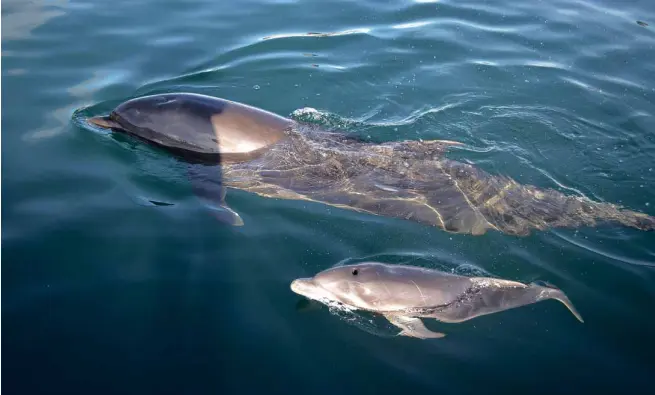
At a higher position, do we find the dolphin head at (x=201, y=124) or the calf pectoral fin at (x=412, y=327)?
the dolphin head at (x=201, y=124)

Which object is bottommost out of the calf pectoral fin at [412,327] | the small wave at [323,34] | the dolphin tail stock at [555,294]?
the calf pectoral fin at [412,327]

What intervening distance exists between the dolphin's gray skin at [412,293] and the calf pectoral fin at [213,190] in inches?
54.3

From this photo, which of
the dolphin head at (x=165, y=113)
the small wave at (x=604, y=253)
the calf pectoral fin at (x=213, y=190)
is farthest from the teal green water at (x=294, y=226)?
the dolphin head at (x=165, y=113)

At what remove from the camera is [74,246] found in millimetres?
6160

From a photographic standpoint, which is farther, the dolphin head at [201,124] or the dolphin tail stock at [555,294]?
the dolphin head at [201,124]

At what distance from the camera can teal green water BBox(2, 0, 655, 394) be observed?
5.04 metres

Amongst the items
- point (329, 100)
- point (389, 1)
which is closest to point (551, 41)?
point (389, 1)

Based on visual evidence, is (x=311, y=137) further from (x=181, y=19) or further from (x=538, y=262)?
(x=181, y=19)

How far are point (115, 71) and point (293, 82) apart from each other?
313 cm

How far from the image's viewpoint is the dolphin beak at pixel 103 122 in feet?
26.1

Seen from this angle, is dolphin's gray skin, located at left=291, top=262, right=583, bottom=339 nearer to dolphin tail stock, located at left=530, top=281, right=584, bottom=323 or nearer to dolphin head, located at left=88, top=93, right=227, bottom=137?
dolphin tail stock, located at left=530, top=281, right=584, bottom=323

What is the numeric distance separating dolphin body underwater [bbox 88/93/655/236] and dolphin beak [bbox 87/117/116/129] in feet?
0.05

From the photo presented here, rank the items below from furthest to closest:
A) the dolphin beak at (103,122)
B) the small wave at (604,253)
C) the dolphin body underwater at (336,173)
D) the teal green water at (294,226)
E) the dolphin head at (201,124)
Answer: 1. the dolphin beak at (103,122)
2. the dolphin head at (201,124)
3. the dolphin body underwater at (336,173)
4. the small wave at (604,253)
5. the teal green water at (294,226)

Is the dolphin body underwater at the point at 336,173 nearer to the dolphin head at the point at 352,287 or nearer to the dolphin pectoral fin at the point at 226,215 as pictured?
the dolphin pectoral fin at the point at 226,215
